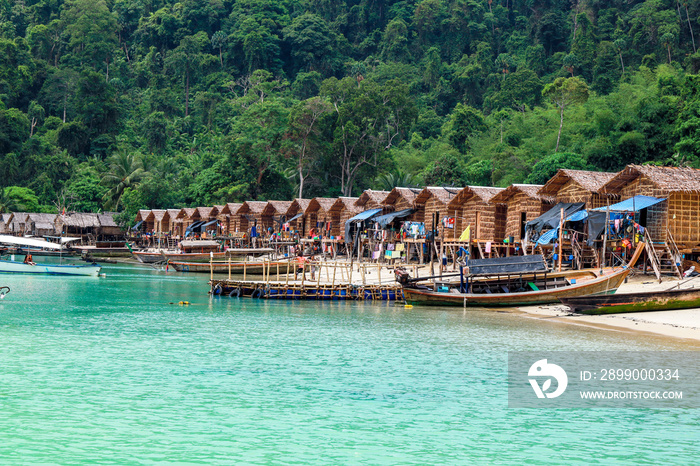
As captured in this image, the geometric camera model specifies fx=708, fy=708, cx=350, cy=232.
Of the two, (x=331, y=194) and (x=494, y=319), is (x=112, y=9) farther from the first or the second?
(x=494, y=319)

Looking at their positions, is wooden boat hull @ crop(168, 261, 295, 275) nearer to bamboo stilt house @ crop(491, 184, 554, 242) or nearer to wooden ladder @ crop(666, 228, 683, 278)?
bamboo stilt house @ crop(491, 184, 554, 242)

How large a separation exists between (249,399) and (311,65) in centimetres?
8116

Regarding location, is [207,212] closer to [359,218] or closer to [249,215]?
[249,215]

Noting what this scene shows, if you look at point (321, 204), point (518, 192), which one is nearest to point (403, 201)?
point (321, 204)

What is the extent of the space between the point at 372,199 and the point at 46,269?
17.2 m

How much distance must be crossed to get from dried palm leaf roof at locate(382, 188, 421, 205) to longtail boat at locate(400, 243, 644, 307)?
480 inches

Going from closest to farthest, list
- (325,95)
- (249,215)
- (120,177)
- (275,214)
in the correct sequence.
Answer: (275,214) < (249,215) < (325,95) < (120,177)

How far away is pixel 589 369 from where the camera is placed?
1406 centimetres

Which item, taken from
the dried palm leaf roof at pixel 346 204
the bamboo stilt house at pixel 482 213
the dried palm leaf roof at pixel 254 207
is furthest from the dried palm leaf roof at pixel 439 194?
the dried palm leaf roof at pixel 254 207

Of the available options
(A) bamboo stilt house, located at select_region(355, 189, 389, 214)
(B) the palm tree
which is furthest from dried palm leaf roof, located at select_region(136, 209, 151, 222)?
(A) bamboo stilt house, located at select_region(355, 189, 389, 214)

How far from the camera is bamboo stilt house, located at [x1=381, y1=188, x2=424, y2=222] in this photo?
3688cm

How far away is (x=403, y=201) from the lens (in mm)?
37406

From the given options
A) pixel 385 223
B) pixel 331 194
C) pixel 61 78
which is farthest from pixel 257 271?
pixel 61 78

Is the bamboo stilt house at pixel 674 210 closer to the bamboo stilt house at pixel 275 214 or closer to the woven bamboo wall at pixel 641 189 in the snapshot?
the woven bamboo wall at pixel 641 189
